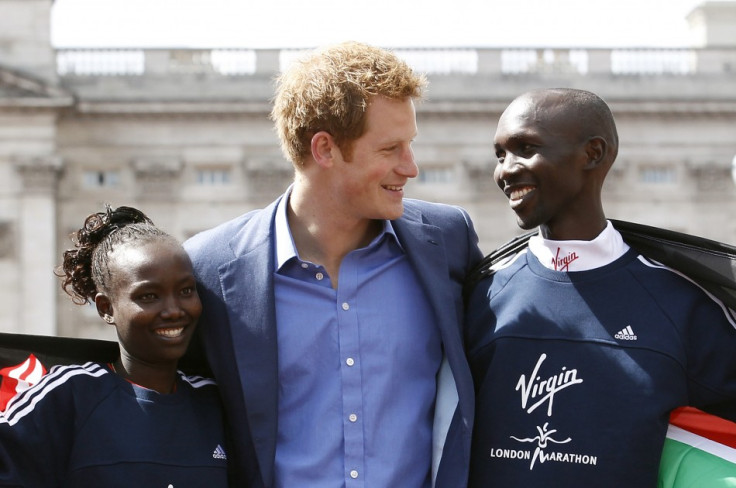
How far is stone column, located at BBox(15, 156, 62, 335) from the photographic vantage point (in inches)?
1156

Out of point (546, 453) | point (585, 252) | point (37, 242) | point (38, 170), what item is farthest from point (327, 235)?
point (38, 170)

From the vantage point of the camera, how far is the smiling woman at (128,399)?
3.87m

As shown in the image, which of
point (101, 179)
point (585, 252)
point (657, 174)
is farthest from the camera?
point (657, 174)

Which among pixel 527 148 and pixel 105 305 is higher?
pixel 527 148

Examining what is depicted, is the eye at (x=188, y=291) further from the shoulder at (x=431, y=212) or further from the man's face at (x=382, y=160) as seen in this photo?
the shoulder at (x=431, y=212)

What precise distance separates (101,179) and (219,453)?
2786 centimetres

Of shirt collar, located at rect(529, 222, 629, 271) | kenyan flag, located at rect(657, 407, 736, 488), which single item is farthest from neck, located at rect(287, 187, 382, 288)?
kenyan flag, located at rect(657, 407, 736, 488)

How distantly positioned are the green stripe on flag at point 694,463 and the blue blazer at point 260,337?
2.13 ft

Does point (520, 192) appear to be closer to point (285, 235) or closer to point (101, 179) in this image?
point (285, 235)

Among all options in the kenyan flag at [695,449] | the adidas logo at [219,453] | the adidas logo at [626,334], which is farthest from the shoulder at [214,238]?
the kenyan flag at [695,449]

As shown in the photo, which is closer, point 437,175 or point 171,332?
point 171,332

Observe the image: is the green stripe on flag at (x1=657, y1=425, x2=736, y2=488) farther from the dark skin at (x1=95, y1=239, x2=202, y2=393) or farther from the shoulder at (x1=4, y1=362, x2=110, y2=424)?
the shoulder at (x1=4, y1=362, x2=110, y2=424)

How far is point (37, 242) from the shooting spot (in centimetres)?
2980

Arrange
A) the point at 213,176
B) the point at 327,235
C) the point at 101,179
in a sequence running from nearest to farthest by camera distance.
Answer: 1. the point at 327,235
2. the point at 101,179
3. the point at 213,176
